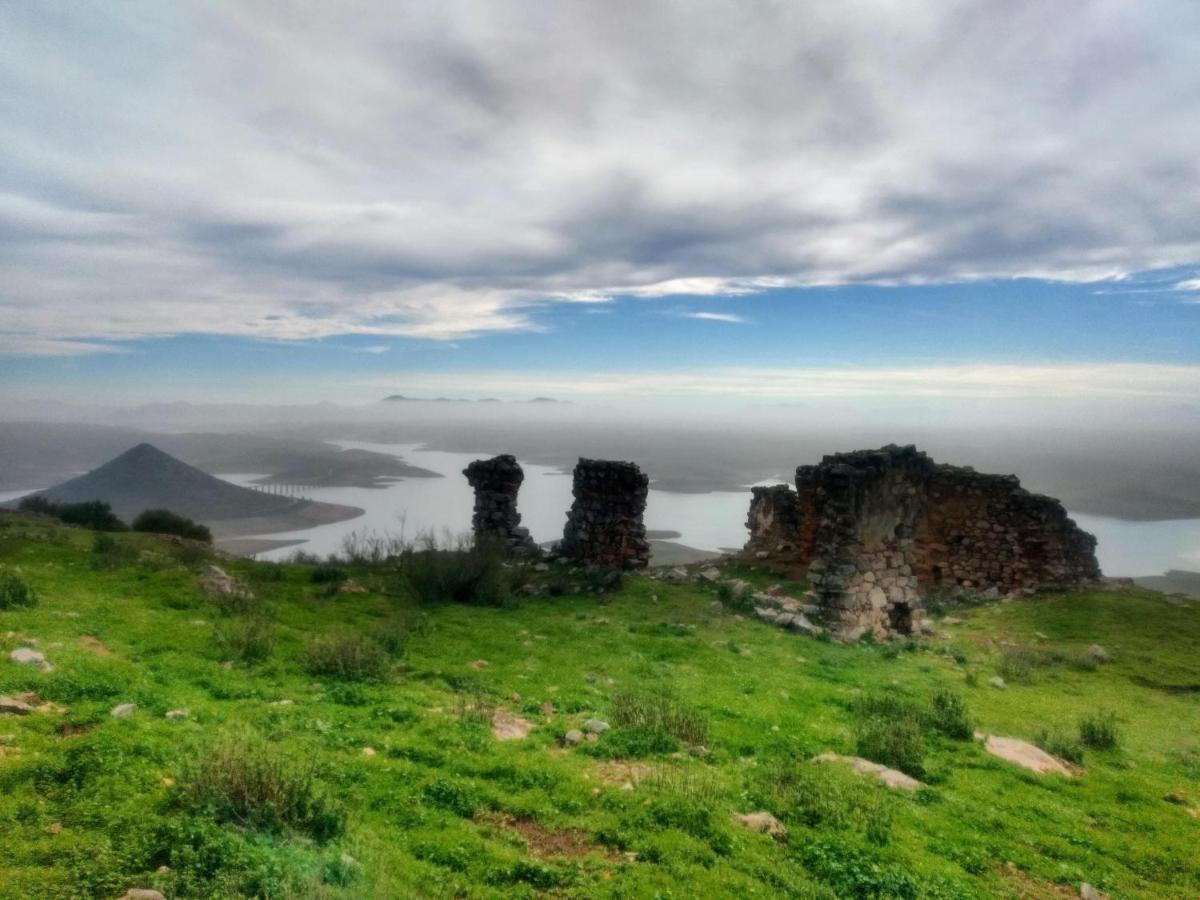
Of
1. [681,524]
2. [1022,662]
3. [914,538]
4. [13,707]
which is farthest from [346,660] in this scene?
[681,524]

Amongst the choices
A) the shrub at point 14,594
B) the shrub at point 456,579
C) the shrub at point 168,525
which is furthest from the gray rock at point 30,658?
the shrub at point 168,525

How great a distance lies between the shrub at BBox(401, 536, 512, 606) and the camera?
16656 millimetres

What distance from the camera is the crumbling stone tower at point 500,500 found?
81.2ft

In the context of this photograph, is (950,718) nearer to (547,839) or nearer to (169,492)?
(547,839)

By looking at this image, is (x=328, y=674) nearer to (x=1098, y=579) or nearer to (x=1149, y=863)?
(x=1149, y=863)

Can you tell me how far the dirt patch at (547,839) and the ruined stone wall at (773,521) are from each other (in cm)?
1686

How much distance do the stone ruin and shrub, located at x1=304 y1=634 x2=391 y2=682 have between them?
10.3 metres

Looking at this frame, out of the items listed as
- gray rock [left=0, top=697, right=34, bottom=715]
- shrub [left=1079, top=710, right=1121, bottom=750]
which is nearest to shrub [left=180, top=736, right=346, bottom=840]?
gray rock [left=0, top=697, right=34, bottom=715]

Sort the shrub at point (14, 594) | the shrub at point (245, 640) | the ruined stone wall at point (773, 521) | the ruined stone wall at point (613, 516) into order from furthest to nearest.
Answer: the ruined stone wall at point (613, 516) < the ruined stone wall at point (773, 521) < the shrub at point (14, 594) < the shrub at point (245, 640)

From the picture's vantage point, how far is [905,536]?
58.9 feet

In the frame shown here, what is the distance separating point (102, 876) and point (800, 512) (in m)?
19.5

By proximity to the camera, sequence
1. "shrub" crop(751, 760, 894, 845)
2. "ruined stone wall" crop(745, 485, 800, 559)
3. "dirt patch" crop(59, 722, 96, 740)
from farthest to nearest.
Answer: "ruined stone wall" crop(745, 485, 800, 559)
"dirt patch" crop(59, 722, 96, 740)
"shrub" crop(751, 760, 894, 845)

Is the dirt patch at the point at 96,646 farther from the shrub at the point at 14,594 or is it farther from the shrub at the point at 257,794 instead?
the shrub at the point at 257,794

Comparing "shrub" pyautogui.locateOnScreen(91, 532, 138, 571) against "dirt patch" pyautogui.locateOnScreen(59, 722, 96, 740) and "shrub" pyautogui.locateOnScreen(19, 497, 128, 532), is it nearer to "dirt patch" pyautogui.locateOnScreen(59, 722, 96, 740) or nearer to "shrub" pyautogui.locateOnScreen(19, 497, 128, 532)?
"dirt patch" pyautogui.locateOnScreen(59, 722, 96, 740)
